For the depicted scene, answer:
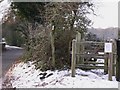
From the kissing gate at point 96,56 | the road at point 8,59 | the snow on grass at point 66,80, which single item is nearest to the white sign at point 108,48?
the kissing gate at point 96,56

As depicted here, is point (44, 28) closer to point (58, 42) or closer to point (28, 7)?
point (58, 42)

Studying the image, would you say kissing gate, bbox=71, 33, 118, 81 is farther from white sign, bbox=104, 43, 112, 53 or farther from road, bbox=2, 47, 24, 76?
road, bbox=2, 47, 24, 76

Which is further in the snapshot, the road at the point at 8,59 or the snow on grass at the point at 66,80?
the road at the point at 8,59

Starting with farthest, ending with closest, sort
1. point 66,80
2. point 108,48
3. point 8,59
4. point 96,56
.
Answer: point 8,59 → point 96,56 → point 66,80 → point 108,48

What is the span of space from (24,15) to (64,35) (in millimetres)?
5644

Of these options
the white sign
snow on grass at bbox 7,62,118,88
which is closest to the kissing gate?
the white sign

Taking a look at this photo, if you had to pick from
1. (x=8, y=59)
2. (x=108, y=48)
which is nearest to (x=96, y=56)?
(x=108, y=48)

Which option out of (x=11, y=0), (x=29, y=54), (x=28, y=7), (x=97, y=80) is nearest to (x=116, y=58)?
(x=97, y=80)

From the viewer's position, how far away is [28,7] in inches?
626

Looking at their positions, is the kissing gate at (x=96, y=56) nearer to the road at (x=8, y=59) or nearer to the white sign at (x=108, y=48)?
the white sign at (x=108, y=48)

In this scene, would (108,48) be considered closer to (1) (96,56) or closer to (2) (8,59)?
(1) (96,56)

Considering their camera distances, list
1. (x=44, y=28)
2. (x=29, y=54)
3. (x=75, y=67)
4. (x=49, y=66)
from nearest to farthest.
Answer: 1. (x=75, y=67)
2. (x=49, y=66)
3. (x=44, y=28)
4. (x=29, y=54)

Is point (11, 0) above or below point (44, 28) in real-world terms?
above

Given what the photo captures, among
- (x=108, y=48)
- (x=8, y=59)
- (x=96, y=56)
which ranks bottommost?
(x=8, y=59)
